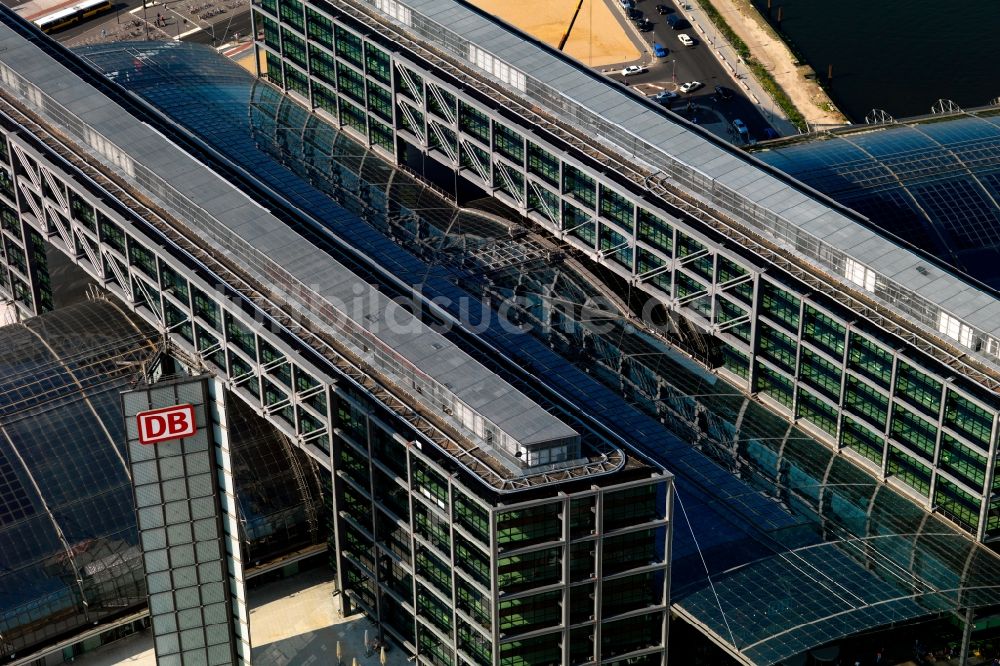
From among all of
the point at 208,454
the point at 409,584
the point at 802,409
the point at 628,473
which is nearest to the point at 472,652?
the point at 409,584

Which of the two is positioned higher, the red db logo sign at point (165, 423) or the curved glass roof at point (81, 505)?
the red db logo sign at point (165, 423)

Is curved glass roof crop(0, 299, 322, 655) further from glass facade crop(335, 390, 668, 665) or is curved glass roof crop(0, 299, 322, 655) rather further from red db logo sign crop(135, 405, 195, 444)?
red db logo sign crop(135, 405, 195, 444)

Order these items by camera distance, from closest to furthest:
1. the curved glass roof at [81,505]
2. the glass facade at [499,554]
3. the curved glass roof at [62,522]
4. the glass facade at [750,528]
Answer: the glass facade at [499,554], the glass facade at [750,528], the curved glass roof at [62,522], the curved glass roof at [81,505]

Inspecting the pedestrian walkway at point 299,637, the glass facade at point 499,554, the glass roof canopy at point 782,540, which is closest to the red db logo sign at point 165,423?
the glass facade at point 499,554

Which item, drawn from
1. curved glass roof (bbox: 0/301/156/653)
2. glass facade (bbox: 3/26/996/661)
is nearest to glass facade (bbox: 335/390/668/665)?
glass facade (bbox: 3/26/996/661)

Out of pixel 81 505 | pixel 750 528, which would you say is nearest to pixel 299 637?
pixel 81 505

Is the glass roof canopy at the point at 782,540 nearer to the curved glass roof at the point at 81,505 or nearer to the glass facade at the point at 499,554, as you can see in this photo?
the glass facade at the point at 499,554

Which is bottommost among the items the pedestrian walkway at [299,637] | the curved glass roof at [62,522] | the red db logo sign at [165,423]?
the pedestrian walkway at [299,637]
